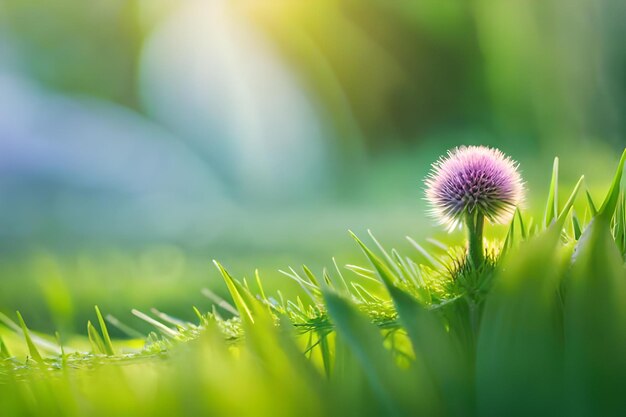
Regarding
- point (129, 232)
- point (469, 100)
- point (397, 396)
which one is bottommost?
point (397, 396)

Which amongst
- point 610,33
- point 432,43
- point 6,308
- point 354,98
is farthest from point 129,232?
point 610,33

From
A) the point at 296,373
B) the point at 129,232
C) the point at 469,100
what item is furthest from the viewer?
the point at 469,100

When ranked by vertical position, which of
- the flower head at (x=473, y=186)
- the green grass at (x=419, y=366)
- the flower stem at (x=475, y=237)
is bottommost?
the green grass at (x=419, y=366)

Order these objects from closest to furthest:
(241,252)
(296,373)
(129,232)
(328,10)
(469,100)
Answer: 1. (296,373)
2. (241,252)
3. (129,232)
4. (469,100)
5. (328,10)

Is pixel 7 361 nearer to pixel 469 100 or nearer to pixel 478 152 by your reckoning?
pixel 478 152

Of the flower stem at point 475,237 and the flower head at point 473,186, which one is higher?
the flower head at point 473,186

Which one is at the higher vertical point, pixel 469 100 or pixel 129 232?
pixel 469 100

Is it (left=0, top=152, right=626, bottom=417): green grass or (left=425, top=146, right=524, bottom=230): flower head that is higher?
(left=425, top=146, right=524, bottom=230): flower head

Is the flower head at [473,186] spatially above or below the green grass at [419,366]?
above
